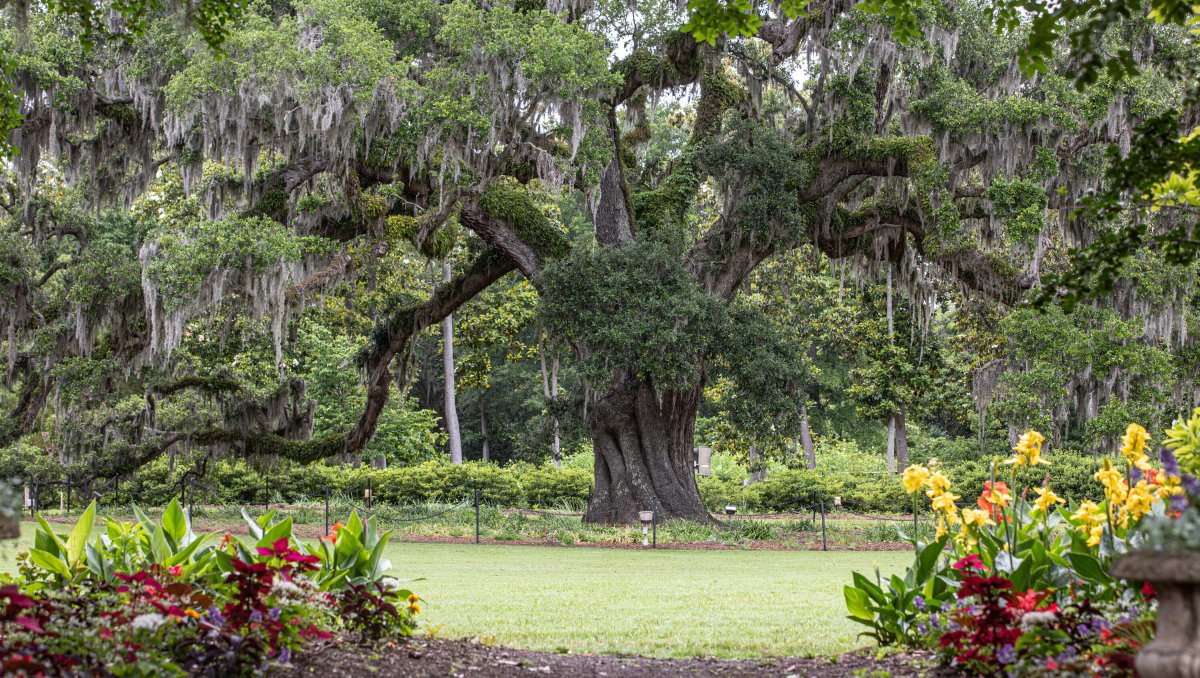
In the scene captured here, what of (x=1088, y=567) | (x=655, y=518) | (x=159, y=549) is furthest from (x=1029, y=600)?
(x=655, y=518)

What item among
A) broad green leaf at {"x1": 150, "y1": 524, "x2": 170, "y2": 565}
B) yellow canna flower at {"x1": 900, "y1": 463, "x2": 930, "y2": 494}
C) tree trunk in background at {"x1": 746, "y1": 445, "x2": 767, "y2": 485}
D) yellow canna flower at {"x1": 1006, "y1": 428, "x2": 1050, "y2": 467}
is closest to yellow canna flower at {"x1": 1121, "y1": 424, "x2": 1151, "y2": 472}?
yellow canna flower at {"x1": 1006, "y1": 428, "x2": 1050, "y2": 467}

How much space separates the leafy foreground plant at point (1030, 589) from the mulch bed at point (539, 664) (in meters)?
0.24

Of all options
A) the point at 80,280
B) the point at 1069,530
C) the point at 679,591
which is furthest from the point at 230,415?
the point at 1069,530

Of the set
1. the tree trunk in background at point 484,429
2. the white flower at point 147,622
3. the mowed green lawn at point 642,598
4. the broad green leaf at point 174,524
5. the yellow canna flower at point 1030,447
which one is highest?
the tree trunk in background at point 484,429

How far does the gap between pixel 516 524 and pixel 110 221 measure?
11365 millimetres

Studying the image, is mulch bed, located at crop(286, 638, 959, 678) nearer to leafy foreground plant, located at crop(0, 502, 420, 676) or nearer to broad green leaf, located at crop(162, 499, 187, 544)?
leafy foreground plant, located at crop(0, 502, 420, 676)

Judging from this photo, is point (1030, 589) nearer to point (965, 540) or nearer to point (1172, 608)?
point (965, 540)

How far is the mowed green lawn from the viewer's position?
7.00 metres

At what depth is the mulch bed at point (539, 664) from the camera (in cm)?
508

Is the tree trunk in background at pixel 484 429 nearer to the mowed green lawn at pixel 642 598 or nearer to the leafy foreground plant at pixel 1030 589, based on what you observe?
the mowed green lawn at pixel 642 598

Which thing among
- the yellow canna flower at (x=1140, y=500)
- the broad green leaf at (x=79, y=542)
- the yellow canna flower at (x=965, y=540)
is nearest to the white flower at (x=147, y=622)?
the broad green leaf at (x=79, y=542)

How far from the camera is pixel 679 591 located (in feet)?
34.9

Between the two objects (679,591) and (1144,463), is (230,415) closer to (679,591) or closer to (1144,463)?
(679,591)

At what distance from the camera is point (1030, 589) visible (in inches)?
205
